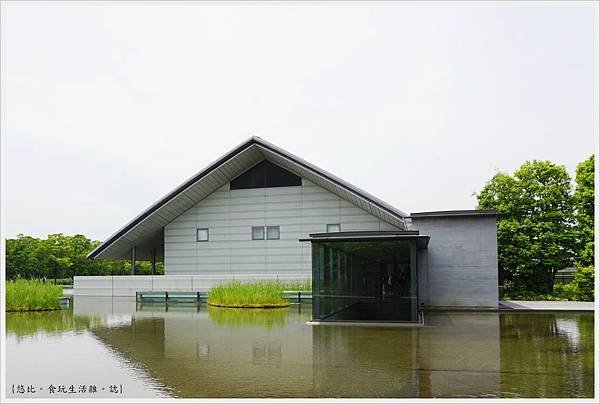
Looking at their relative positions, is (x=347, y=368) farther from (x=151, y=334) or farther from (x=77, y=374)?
(x=151, y=334)

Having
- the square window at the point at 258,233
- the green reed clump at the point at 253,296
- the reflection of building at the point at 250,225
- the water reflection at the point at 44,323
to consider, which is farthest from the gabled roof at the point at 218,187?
the water reflection at the point at 44,323

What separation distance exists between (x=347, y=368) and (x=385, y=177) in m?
36.7

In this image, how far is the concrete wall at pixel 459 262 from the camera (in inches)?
800

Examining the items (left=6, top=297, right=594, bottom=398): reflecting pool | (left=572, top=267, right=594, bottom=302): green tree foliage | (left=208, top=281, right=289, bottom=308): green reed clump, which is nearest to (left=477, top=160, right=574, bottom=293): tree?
(left=572, top=267, right=594, bottom=302): green tree foliage

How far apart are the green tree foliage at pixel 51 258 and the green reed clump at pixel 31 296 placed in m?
28.2

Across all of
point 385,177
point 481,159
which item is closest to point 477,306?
point 481,159

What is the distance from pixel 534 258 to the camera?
2652 centimetres

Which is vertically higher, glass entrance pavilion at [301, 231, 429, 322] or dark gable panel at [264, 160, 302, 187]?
dark gable panel at [264, 160, 302, 187]

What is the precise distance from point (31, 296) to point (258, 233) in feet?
43.1

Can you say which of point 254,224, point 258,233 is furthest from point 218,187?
point 258,233

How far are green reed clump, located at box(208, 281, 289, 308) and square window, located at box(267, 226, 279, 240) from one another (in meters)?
8.51

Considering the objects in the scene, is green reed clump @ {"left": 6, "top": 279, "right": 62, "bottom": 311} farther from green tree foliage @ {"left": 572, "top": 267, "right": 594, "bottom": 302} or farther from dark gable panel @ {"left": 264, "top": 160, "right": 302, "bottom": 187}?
green tree foliage @ {"left": 572, "top": 267, "right": 594, "bottom": 302}

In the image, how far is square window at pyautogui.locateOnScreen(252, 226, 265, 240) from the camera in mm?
30422

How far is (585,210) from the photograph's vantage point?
84.8 feet
